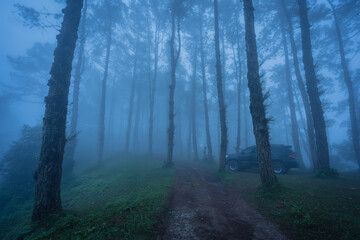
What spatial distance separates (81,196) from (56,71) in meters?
6.32

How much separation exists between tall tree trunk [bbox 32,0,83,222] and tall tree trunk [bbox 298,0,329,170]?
1303 centimetres

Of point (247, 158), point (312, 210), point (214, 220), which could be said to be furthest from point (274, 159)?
point (214, 220)

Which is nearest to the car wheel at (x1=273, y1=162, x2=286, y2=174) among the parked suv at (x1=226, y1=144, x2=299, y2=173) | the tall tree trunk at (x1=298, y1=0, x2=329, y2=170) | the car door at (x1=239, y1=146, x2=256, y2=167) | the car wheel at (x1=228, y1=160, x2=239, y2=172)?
the parked suv at (x1=226, y1=144, x2=299, y2=173)

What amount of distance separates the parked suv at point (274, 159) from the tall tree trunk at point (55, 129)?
11.0 meters

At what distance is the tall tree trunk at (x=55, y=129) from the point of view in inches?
182

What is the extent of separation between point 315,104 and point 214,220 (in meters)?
10.1

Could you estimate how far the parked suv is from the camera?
998 centimetres

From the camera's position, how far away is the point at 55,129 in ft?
16.5

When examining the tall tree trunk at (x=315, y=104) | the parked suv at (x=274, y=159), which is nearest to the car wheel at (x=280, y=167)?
the parked suv at (x=274, y=159)

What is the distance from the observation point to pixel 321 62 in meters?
18.9

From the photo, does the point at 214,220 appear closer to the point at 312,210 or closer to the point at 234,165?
the point at 312,210

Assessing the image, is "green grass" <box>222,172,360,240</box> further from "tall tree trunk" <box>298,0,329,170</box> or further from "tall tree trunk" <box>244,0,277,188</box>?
"tall tree trunk" <box>298,0,329,170</box>

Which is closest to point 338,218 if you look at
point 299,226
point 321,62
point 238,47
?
point 299,226

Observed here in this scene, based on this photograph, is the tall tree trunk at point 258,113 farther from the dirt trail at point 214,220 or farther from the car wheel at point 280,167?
the car wheel at point 280,167
